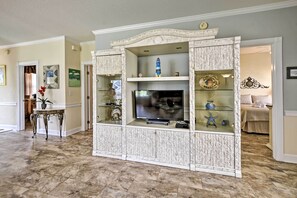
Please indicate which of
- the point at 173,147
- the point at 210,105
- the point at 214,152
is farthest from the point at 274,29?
the point at 173,147

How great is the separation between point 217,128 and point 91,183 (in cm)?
206

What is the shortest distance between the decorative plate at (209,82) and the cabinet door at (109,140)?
168 cm

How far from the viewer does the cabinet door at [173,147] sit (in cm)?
258

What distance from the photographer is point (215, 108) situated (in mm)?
2787

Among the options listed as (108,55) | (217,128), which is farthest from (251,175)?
(108,55)

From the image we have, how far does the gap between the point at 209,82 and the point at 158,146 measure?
1.40 meters

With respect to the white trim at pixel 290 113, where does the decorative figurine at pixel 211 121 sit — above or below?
below

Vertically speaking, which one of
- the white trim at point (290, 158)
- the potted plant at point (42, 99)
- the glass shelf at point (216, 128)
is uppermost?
the potted plant at point (42, 99)

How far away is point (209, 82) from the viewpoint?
277 centimetres

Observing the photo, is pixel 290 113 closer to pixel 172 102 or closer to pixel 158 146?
pixel 172 102

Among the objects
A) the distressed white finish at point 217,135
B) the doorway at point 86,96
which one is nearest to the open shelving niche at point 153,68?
the distressed white finish at point 217,135

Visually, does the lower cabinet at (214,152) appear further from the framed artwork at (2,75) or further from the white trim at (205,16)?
the framed artwork at (2,75)

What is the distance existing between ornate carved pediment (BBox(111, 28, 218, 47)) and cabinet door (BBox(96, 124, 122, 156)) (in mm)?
1576

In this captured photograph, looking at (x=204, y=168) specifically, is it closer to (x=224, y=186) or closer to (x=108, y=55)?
(x=224, y=186)
